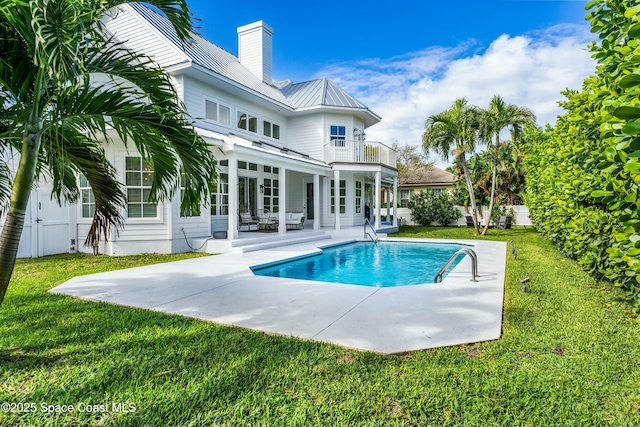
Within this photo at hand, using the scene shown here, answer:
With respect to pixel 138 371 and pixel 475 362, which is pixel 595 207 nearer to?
pixel 475 362

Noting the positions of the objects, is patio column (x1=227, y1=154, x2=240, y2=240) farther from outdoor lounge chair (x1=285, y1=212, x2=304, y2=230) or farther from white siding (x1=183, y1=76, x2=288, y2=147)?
outdoor lounge chair (x1=285, y1=212, x2=304, y2=230)

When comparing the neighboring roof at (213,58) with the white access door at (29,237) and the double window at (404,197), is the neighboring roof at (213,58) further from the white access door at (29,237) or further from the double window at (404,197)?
the double window at (404,197)

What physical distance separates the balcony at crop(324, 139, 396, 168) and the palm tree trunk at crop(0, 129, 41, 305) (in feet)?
47.5

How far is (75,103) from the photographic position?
3234mm

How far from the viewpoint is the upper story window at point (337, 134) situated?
1773 cm

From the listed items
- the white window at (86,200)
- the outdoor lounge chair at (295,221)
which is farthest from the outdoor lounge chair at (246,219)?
the white window at (86,200)

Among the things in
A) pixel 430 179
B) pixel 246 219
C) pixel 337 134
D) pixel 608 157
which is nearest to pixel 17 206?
pixel 608 157

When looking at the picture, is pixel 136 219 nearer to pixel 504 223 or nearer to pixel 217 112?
pixel 217 112

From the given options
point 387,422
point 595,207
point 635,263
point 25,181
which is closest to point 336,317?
point 387,422

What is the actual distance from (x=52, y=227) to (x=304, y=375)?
420 inches

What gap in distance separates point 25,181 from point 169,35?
12.0m

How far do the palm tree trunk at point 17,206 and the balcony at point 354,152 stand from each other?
14.5 meters

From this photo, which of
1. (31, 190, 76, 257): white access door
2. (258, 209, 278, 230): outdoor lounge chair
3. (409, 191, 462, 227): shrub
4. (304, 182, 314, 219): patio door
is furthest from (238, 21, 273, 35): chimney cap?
(409, 191, 462, 227): shrub

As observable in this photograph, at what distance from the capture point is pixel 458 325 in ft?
13.0
